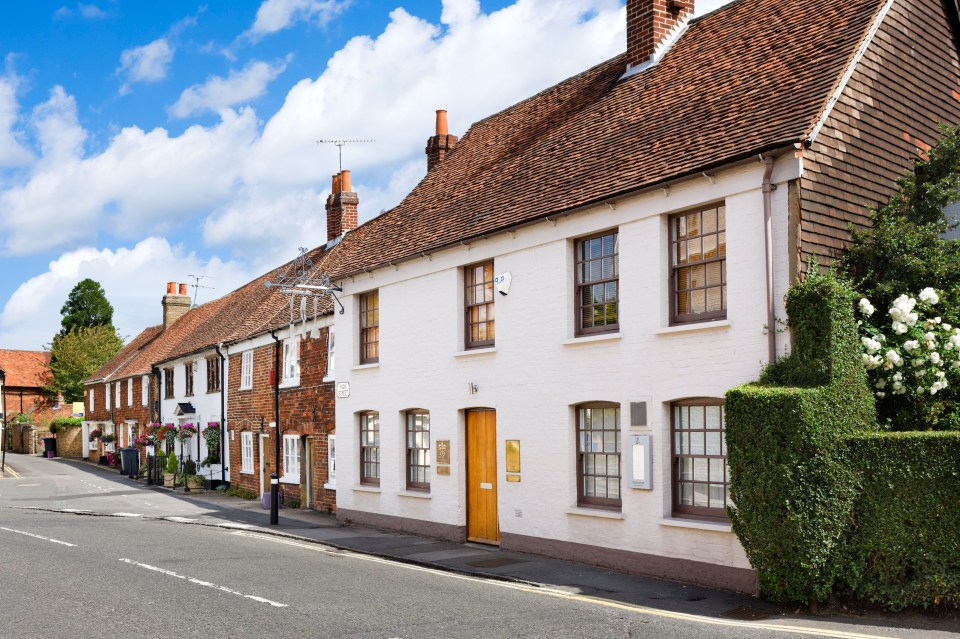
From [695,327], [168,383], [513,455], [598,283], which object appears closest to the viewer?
[695,327]

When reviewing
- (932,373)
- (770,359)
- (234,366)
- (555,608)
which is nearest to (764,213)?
(770,359)

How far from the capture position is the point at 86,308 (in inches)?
3108

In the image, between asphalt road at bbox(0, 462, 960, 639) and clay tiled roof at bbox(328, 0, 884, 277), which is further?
clay tiled roof at bbox(328, 0, 884, 277)

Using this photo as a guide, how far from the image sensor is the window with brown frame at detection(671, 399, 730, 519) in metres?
12.2

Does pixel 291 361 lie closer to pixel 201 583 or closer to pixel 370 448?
pixel 370 448

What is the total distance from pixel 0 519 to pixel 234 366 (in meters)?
9.69

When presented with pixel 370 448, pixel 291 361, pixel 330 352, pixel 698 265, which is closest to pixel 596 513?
pixel 698 265

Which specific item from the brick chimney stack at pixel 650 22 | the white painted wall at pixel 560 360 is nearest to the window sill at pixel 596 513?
the white painted wall at pixel 560 360

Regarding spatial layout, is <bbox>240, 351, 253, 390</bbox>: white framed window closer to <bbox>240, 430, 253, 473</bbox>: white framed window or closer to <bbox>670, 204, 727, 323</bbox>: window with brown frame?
<bbox>240, 430, 253, 473</bbox>: white framed window

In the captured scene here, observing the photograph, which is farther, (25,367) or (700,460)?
(25,367)

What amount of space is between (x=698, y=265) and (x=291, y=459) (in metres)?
16.2

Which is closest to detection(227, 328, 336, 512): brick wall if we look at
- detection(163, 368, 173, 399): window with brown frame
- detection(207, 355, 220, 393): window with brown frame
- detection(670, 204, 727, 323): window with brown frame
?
detection(207, 355, 220, 393): window with brown frame

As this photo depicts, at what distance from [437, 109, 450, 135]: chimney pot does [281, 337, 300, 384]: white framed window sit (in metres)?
6.91

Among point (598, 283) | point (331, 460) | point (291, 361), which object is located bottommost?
point (331, 460)
